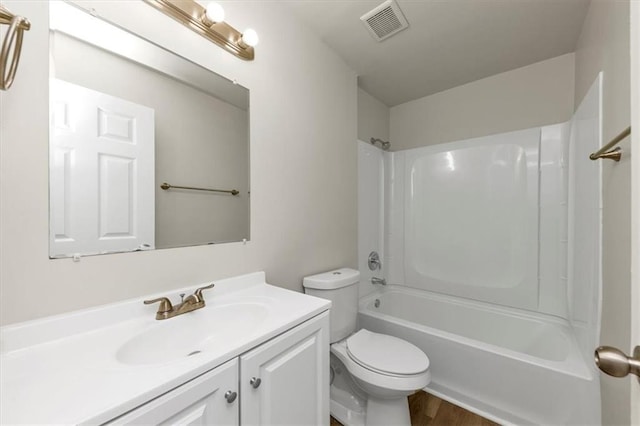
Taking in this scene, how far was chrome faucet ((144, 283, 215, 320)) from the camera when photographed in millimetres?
884

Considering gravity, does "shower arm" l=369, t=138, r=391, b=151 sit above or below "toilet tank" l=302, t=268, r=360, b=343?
above

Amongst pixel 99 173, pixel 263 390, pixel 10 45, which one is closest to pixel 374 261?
pixel 263 390

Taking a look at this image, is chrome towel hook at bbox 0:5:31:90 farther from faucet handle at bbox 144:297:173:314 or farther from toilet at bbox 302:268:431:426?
toilet at bbox 302:268:431:426

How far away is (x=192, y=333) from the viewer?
2.98ft

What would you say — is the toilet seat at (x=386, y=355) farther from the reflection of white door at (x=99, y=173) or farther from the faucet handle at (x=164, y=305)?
the reflection of white door at (x=99, y=173)

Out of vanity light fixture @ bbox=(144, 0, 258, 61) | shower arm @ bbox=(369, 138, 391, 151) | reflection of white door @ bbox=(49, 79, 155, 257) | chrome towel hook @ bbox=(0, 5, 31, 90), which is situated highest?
vanity light fixture @ bbox=(144, 0, 258, 61)

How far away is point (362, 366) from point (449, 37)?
2.10 m

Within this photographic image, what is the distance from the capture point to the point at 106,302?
2.72 ft

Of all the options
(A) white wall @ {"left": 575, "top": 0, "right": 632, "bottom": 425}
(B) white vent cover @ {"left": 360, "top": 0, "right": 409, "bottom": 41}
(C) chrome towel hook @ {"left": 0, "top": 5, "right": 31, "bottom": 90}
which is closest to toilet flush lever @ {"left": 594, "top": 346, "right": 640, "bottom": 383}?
(A) white wall @ {"left": 575, "top": 0, "right": 632, "bottom": 425}

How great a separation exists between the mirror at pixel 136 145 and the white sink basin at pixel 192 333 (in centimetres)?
30

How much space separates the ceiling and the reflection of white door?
1169 mm

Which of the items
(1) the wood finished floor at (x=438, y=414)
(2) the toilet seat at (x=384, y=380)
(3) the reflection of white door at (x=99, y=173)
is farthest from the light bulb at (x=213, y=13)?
(1) the wood finished floor at (x=438, y=414)

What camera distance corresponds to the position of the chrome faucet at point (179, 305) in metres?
0.88

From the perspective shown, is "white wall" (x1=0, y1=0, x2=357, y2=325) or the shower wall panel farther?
the shower wall panel
